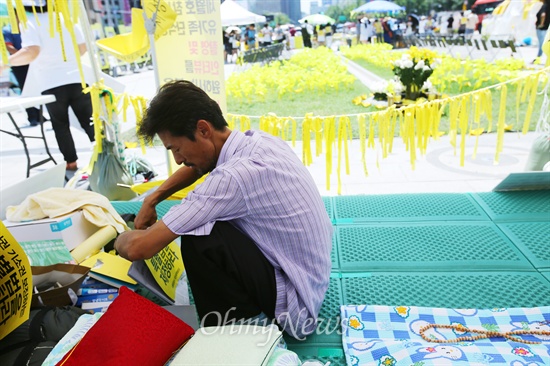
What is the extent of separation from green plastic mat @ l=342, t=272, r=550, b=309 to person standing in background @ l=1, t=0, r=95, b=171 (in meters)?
3.26

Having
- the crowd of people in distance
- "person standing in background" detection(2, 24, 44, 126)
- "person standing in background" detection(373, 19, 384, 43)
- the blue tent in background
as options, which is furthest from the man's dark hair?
the blue tent in background

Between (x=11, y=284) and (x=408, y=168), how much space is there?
3975 millimetres

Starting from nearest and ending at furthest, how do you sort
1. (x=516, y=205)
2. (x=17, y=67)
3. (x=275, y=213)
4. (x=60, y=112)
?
(x=275, y=213) → (x=516, y=205) → (x=60, y=112) → (x=17, y=67)

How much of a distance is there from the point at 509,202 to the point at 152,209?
2.44 meters

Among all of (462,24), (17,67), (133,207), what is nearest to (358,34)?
(462,24)

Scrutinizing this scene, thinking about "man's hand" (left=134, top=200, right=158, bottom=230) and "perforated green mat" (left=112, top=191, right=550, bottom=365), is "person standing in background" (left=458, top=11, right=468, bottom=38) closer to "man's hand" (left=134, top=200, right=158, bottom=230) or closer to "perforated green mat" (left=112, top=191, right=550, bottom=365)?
"perforated green mat" (left=112, top=191, right=550, bottom=365)

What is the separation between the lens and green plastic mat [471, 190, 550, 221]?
2.78 meters

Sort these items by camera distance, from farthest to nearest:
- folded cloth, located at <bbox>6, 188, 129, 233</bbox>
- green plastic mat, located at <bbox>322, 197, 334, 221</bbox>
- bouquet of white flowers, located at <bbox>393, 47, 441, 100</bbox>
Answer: bouquet of white flowers, located at <bbox>393, 47, 441, 100</bbox> < green plastic mat, located at <bbox>322, 197, 334, 221</bbox> < folded cloth, located at <bbox>6, 188, 129, 233</bbox>

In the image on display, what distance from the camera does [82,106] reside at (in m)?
4.18

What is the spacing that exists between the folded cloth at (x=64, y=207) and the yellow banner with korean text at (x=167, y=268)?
44 cm

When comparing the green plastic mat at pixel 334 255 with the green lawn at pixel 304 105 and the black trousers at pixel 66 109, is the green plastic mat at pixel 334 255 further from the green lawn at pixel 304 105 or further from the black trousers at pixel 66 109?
the green lawn at pixel 304 105

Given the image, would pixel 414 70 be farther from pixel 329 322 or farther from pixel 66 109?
pixel 329 322

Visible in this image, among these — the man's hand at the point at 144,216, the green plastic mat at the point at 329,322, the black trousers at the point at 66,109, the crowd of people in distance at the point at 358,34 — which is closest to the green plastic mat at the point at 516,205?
the green plastic mat at the point at 329,322

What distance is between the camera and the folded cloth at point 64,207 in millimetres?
2197
